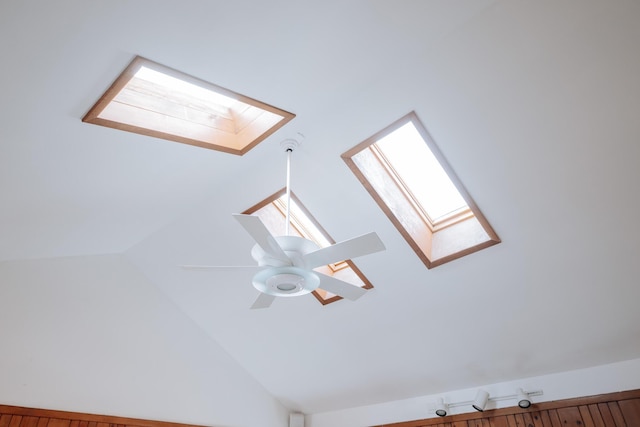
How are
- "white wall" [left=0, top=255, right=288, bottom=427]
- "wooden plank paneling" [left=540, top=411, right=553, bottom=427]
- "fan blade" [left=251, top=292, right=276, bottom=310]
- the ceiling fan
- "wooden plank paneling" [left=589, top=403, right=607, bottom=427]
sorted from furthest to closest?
"white wall" [left=0, top=255, right=288, bottom=427], "wooden plank paneling" [left=540, top=411, right=553, bottom=427], "wooden plank paneling" [left=589, top=403, right=607, bottom=427], "fan blade" [left=251, top=292, right=276, bottom=310], the ceiling fan

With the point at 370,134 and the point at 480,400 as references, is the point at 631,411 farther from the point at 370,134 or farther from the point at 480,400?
the point at 370,134

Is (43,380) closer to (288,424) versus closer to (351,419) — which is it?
(288,424)

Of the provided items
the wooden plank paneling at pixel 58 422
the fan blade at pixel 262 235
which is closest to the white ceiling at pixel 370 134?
the fan blade at pixel 262 235

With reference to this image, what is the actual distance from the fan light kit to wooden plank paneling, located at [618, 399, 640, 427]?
1.86 ft

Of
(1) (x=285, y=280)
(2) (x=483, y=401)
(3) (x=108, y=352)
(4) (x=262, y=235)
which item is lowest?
(2) (x=483, y=401)

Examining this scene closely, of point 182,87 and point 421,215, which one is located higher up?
point 182,87

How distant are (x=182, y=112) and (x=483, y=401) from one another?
315cm

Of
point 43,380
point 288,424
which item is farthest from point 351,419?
point 43,380

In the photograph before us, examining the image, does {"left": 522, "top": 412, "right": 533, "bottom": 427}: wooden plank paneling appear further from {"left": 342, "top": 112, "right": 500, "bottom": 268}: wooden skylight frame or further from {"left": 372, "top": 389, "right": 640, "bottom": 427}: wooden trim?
{"left": 342, "top": 112, "right": 500, "bottom": 268}: wooden skylight frame

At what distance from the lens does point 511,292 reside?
3.06 meters

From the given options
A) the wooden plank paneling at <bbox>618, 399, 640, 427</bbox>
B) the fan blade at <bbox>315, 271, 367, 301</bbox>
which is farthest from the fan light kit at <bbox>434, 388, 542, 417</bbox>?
the fan blade at <bbox>315, 271, 367, 301</bbox>

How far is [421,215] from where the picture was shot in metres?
3.31

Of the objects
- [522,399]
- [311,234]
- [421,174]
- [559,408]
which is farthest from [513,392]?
→ [311,234]

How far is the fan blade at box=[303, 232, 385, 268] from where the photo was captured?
6.71 ft
